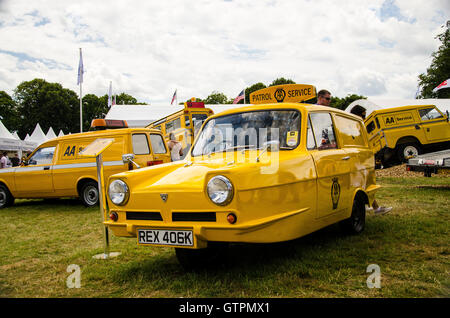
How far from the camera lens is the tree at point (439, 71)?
154 feet

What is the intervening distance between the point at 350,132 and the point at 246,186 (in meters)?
2.94

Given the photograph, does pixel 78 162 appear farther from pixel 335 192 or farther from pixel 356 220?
pixel 335 192

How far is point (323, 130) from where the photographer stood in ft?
15.7

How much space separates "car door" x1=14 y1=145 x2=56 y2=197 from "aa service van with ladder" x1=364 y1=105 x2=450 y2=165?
1192 centimetres

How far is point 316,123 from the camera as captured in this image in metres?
4.68

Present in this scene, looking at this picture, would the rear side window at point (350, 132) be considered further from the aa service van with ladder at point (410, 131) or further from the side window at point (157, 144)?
the aa service van with ladder at point (410, 131)

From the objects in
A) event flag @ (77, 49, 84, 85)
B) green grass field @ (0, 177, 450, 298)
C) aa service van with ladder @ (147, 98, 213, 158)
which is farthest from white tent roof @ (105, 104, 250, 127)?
green grass field @ (0, 177, 450, 298)

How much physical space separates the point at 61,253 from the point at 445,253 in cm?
497

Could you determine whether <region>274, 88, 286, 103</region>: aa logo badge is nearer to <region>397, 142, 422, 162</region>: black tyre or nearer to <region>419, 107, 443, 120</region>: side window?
<region>397, 142, 422, 162</region>: black tyre

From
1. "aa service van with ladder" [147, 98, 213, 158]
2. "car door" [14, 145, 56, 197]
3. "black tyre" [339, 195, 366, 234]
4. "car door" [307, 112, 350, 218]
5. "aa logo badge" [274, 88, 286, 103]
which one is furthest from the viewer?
"aa service van with ladder" [147, 98, 213, 158]

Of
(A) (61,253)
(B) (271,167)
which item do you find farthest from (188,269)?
(A) (61,253)

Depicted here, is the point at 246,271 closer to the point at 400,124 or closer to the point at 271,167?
the point at 271,167

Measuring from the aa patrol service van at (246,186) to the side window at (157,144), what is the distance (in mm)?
5180

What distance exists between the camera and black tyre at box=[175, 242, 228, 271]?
4.06m
